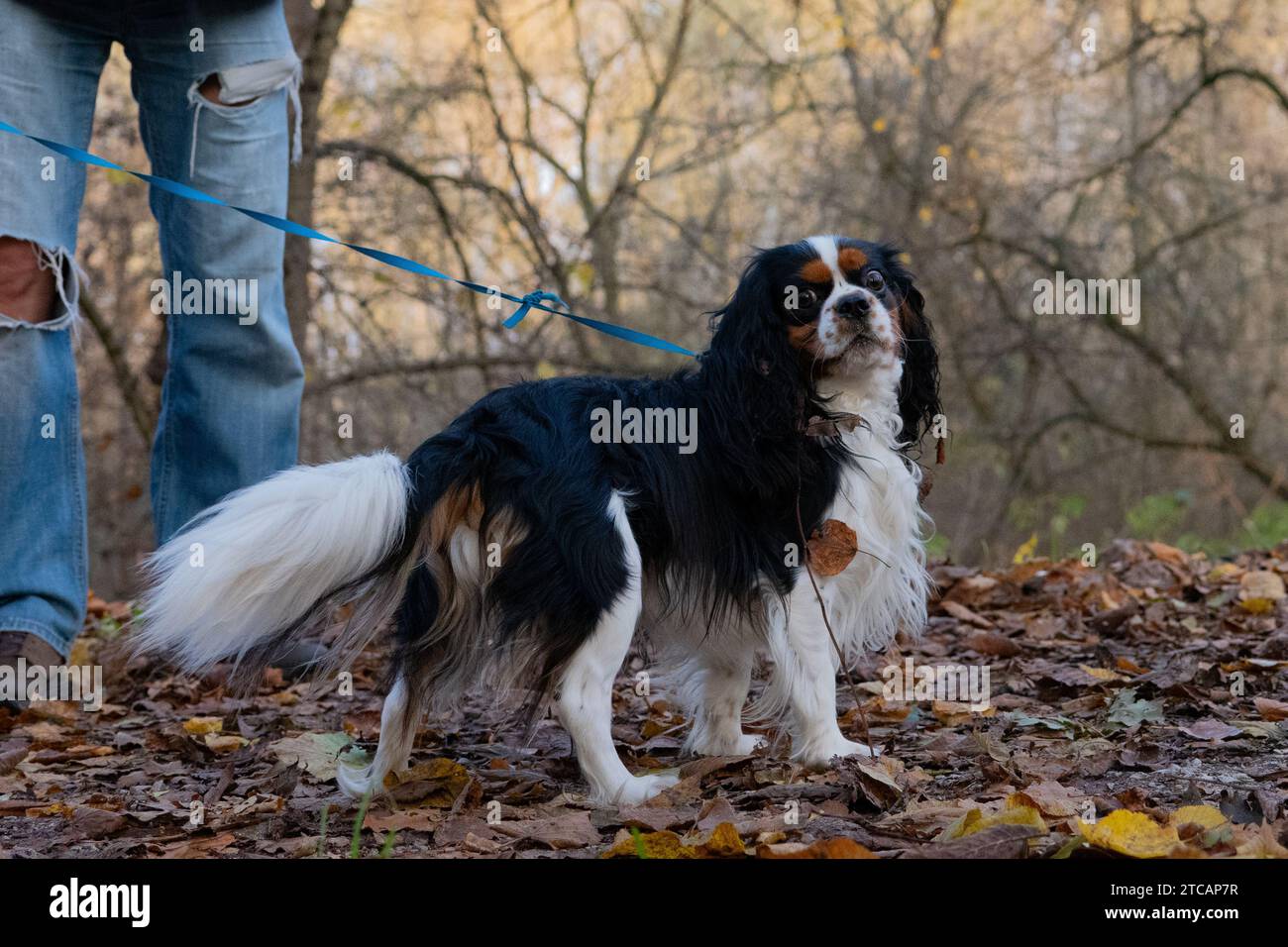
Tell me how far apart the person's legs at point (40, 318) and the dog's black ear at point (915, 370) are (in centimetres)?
221

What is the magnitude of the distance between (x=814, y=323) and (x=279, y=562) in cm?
136

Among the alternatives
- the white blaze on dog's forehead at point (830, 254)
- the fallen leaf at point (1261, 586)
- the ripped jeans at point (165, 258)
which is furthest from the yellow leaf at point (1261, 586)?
the ripped jeans at point (165, 258)

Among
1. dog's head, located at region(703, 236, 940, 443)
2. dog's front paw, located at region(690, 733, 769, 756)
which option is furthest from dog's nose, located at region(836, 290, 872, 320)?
dog's front paw, located at region(690, 733, 769, 756)

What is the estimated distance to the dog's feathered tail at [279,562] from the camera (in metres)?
2.56

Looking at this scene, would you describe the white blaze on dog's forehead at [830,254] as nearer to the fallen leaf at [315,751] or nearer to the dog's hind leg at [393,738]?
the dog's hind leg at [393,738]

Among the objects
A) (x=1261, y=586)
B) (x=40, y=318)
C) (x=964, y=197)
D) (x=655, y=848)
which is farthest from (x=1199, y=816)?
(x=964, y=197)

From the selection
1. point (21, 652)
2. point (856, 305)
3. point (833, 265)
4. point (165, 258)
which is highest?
point (165, 258)

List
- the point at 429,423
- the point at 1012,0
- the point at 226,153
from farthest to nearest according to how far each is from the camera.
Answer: the point at 1012,0, the point at 429,423, the point at 226,153

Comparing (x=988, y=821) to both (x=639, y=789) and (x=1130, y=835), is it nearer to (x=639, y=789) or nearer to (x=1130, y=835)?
(x=1130, y=835)

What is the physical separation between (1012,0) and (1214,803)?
27.2 ft

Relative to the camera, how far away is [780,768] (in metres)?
3.03
